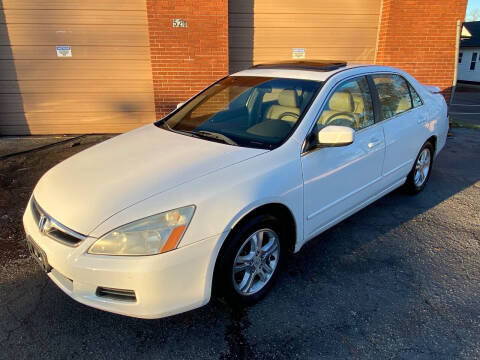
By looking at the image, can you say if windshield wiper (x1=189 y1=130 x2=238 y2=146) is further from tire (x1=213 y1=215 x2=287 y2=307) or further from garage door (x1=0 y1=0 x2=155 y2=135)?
garage door (x1=0 y1=0 x2=155 y2=135)

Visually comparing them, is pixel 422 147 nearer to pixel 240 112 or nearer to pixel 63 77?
pixel 240 112

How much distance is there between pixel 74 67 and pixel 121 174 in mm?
5642

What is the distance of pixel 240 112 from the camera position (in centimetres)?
338

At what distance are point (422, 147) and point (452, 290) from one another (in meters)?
2.03

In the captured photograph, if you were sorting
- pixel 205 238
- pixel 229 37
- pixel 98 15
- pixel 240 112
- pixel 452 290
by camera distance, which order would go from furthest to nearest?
pixel 229 37 < pixel 98 15 < pixel 240 112 < pixel 452 290 < pixel 205 238

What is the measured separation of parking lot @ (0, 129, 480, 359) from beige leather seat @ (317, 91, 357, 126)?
4.00ft

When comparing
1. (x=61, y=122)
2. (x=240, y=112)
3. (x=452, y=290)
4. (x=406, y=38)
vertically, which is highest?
(x=406, y=38)

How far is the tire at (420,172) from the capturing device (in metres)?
4.44

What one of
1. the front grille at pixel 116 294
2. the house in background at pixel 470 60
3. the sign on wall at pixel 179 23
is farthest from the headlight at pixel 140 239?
Answer: the house in background at pixel 470 60

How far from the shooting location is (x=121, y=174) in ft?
8.30

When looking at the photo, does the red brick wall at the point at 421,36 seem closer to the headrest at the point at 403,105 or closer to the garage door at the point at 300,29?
the garage door at the point at 300,29

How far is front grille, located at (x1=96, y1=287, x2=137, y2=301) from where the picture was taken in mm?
2119

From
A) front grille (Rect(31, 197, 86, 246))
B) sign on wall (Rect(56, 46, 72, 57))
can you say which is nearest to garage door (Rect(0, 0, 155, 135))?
sign on wall (Rect(56, 46, 72, 57))

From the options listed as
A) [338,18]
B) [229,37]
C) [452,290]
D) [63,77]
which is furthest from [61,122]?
[452,290]
